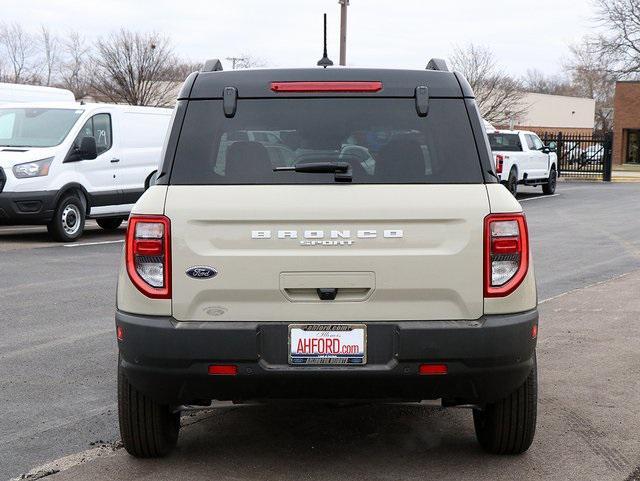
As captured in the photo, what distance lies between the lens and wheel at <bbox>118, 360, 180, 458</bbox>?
4.68 metres

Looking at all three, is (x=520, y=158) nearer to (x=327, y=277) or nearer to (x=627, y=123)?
(x=327, y=277)

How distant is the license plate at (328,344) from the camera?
427 centimetres

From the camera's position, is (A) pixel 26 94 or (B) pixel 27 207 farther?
(A) pixel 26 94

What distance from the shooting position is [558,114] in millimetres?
90188

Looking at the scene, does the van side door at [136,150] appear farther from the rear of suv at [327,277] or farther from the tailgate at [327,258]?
the tailgate at [327,258]

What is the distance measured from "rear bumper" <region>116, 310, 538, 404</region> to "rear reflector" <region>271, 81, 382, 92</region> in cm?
110

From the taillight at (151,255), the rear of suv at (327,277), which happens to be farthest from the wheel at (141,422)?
the taillight at (151,255)

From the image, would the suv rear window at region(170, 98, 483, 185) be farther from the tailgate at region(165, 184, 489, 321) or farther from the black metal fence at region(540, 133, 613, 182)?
the black metal fence at region(540, 133, 613, 182)

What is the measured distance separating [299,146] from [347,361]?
1019 mm

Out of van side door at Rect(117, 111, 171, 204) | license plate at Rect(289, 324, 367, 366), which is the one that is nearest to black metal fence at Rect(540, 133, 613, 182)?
van side door at Rect(117, 111, 171, 204)

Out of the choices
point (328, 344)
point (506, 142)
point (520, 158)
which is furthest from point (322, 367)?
point (506, 142)

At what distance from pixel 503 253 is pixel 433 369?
60cm

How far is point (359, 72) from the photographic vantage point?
463 cm

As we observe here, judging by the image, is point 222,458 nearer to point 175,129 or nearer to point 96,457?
point 96,457
